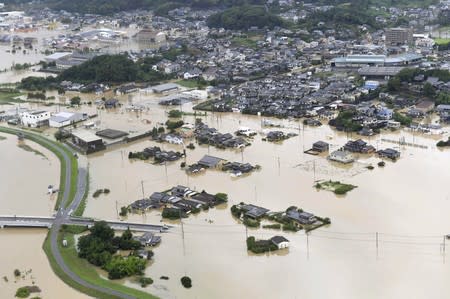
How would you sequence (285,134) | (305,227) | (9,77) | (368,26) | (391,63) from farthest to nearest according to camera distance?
(368,26) < (9,77) < (391,63) < (285,134) < (305,227)

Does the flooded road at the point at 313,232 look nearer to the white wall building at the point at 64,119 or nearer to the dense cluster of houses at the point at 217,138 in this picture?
the dense cluster of houses at the point at 217,138

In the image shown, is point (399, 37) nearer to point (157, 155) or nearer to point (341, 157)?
point (341, 157)

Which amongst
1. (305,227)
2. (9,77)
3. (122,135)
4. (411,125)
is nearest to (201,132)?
(122,135)

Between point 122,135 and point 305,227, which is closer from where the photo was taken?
point 305,227

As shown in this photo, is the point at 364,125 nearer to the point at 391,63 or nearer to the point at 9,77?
the point at 391,63

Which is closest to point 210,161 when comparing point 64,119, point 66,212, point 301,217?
point 66,212

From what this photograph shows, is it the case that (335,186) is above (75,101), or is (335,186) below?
below

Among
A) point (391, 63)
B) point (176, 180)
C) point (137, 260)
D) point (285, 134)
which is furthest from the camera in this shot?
point (391, 63)
